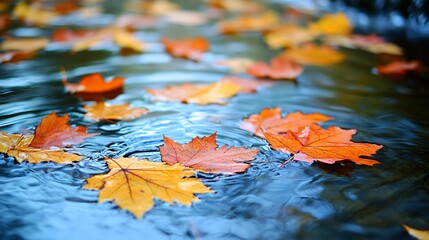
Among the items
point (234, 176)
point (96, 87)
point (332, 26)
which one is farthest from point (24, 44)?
point (332, 26)

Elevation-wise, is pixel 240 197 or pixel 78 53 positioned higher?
pixel 78 53

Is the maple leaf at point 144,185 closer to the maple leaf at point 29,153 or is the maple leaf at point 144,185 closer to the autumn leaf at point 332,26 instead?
the maple leaf at point 29,153

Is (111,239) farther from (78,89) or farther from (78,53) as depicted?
(78,53)

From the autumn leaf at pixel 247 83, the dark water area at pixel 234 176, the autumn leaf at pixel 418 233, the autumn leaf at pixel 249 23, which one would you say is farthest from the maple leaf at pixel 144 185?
the autumn leaf at pixel 249 23

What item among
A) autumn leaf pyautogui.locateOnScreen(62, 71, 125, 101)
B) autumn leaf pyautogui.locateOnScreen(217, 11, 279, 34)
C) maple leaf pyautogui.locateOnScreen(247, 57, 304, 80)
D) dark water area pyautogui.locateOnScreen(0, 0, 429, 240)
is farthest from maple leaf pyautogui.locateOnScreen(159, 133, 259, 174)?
autumn leaf pyautogui.locateOnScreen(217, 11, 279, 34)

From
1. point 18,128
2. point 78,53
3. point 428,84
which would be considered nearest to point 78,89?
point 18,128

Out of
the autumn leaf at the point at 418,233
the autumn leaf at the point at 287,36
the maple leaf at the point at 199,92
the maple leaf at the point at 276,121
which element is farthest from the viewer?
the autumn leaf at the point at 287,36
